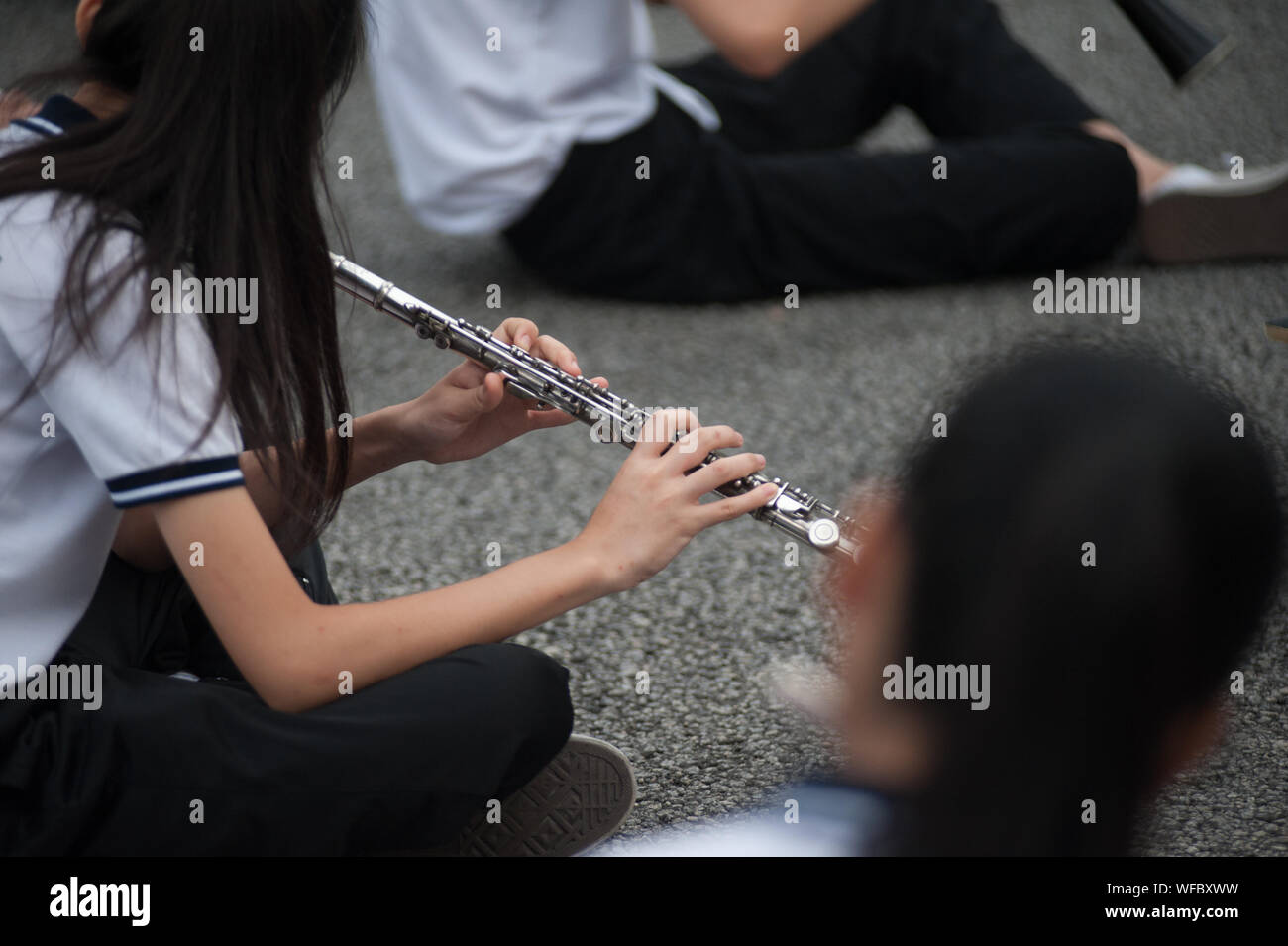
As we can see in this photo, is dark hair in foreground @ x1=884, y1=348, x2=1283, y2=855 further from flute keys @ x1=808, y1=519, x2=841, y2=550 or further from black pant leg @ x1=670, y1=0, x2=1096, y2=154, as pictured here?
black pant leg @ x1=670, y1=0, x2=1096, y2=154

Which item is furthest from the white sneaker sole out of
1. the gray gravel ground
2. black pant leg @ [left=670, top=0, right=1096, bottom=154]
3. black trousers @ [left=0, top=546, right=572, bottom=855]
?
black trousers @ [left=0, top=546, right=572, bottom=855]

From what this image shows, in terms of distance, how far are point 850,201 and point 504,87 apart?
2.45ft

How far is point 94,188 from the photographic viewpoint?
1.13 m

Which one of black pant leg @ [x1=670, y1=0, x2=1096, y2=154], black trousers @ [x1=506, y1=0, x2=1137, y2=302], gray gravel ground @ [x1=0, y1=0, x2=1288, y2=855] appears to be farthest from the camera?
black pant leg @ [x1=670, y1=0, x2=1096, y2=154]

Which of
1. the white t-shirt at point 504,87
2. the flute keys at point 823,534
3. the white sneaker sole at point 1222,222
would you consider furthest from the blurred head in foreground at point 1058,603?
the white sneaker sole at point 1222,222

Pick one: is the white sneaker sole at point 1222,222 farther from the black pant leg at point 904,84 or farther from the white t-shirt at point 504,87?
the white t-shirt at point 504,87

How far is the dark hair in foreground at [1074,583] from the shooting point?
79 centimetres

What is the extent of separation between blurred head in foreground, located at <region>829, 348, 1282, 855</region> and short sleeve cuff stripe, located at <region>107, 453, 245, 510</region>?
1.69ft

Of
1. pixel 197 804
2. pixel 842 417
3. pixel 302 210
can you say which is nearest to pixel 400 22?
pixel 842 417

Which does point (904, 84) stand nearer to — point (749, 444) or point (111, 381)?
point (749, 444)

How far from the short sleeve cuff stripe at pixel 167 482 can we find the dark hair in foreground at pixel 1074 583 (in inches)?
21.3

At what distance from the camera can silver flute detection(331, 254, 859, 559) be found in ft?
4.48

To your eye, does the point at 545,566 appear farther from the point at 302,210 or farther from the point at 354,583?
the point at 354,583
